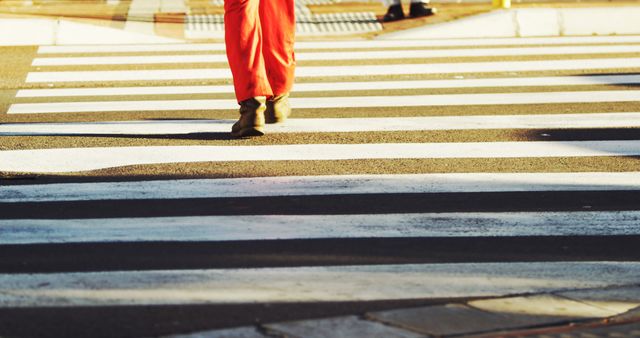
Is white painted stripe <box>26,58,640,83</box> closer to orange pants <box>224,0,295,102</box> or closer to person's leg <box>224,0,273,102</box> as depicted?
orange pants <box>224,0,295,102</box>

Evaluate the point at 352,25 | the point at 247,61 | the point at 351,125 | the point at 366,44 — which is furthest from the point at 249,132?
the point at 352,25

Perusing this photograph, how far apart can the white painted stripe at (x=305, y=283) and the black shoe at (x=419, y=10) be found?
29.7 ft

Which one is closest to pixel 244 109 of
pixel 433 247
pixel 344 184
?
pixel 344 184

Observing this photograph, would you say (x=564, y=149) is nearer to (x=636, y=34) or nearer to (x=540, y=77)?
(x=540, y=77)

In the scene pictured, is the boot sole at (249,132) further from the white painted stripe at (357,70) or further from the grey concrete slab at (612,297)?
the grey concrete slab at (612,297)

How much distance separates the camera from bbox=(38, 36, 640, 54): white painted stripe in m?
12.2

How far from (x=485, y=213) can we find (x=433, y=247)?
2.28 ft

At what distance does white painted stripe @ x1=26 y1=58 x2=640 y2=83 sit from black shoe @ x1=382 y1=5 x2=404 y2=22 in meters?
2.74

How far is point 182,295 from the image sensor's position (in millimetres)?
4738

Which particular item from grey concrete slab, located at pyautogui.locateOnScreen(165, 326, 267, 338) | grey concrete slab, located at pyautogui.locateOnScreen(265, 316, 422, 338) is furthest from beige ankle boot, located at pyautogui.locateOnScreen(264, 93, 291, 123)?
grey concrete slab, located at pyautogui.locateOnScreen(165, 326, 267, 338)

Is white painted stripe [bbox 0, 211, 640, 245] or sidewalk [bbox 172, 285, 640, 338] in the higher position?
sidewalk [bbox 172, 285, 640, 338]

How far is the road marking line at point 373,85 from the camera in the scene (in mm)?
10133

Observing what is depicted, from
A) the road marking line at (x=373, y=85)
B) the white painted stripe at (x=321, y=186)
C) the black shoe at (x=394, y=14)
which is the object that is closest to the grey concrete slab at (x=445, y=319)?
the white painted stripe at (x=321, y=186)

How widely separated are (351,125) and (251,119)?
2.75 feet
